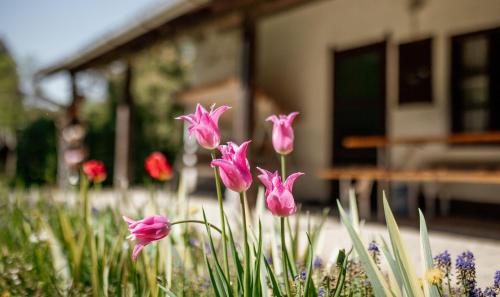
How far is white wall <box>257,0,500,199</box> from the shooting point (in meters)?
5.71

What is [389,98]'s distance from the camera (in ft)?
21.0

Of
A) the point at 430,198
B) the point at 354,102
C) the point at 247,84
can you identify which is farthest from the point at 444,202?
the point at 247,84

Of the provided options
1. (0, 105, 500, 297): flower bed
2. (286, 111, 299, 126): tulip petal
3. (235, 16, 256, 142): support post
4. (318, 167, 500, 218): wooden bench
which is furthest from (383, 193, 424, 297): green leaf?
(235, 16, 256, 142): support post

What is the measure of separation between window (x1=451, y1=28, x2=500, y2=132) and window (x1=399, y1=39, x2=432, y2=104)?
0.94ft

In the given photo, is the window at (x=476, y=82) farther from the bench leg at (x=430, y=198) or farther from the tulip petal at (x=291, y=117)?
the tulip petal at (x=291, y=117)

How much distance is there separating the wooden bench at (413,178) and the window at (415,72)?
3.21 feet

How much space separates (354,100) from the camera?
7.02m

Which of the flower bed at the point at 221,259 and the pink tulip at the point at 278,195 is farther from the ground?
the pink tulip at the point at 278,195

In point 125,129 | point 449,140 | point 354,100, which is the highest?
point 354,100

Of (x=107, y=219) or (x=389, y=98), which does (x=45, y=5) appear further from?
(x=107, y=219)

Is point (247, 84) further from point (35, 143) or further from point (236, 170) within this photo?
point (35, 143)

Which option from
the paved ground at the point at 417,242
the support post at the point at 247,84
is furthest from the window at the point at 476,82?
the support post at the point at 247,84

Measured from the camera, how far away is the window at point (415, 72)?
5762 mm

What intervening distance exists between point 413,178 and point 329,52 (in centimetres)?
303
